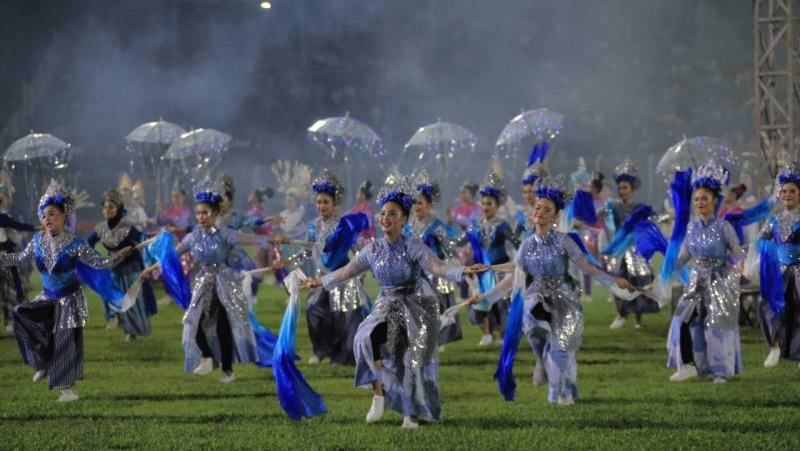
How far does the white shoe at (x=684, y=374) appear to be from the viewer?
964cm

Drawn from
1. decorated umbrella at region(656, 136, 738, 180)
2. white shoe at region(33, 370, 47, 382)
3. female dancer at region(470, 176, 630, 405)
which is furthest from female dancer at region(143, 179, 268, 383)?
decorated umbrella at region(656, 136, 738, 180)

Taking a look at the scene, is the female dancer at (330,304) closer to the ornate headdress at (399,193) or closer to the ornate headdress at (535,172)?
the ornate headdress at (535,172)

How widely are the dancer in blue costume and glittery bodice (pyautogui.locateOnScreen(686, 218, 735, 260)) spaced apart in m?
4.83

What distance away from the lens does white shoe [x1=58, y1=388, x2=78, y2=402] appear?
9.03 m

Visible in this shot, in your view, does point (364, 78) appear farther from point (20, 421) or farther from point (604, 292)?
point (20, 421)

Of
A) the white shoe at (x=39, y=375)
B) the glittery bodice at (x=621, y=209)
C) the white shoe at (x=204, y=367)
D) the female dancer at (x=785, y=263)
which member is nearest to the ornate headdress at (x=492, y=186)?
the glittery bodice at (x=621, y=209)

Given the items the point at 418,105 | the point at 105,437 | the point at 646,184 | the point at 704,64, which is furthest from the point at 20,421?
the point at 704,64

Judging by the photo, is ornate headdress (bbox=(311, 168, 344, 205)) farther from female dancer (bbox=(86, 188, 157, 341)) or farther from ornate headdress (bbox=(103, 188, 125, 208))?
ornate headdress (bbox=(103, 188, 125, 208))

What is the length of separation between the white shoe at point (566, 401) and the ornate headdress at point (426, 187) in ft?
11.1

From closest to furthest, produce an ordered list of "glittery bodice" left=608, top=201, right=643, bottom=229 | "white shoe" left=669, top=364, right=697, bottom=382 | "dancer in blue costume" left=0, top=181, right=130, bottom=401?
"dancer in blue costume" left=0, top=181, right=130, bottom=401, "white shoe" left=669, top=364, right=697, bottom=382, "glittery bodice" left=608, top=201, right=643, bottom=229

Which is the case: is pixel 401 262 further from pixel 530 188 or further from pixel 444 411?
pixel 530 188

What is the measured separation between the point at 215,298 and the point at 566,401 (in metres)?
3.30

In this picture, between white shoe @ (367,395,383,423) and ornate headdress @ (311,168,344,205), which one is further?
ornate headdress @ (311,168,344,205)

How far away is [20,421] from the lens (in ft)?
26.9
